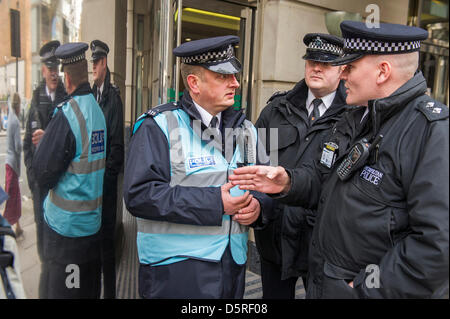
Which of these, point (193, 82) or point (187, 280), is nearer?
point (187, 280)

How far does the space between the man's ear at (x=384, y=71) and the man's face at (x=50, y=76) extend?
163cm

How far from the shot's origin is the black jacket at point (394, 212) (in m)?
1.36

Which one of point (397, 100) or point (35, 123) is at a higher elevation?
point (397, 100)

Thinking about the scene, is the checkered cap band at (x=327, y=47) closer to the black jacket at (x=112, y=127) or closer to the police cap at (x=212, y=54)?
the police cap at (x=212, y=54)

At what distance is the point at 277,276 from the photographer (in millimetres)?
2697

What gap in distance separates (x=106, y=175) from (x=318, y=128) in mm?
1369

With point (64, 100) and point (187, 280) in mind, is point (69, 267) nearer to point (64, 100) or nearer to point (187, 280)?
point (187, 280)

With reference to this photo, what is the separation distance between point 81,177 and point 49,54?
0.69 metres

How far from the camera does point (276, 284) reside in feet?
8.84

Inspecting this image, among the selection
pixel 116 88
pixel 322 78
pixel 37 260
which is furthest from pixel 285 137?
pixel 37 260

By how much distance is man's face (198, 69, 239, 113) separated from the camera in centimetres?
202

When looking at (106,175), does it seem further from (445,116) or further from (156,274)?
(445,116)

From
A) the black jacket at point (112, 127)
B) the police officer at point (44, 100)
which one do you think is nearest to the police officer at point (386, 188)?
the black jacket at point (112, 127)
